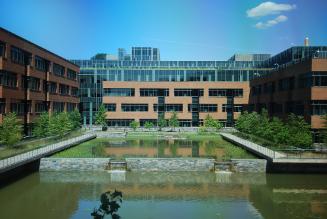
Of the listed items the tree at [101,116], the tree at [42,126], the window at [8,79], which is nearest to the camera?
the window at [8,79]

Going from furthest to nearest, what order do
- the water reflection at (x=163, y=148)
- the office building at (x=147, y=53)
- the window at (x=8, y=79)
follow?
the office building at (x=147, y=53) → the window at (x=8, y=79) → the water reflection at (x=163, y=148)

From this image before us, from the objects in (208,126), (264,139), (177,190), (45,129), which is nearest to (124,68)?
(208,126)

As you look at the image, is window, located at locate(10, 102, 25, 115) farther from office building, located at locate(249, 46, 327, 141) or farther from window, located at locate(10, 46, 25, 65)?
office building, located at locate(249, 46, 327, 141)

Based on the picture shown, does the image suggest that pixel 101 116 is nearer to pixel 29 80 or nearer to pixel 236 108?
pixel 29 80

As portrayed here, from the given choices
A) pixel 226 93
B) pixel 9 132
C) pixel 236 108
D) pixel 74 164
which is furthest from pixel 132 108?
pixel 74 164

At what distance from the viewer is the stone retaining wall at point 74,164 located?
41.9 meters

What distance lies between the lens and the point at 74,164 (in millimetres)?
42250

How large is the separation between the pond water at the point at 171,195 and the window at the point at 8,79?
17.1 metres

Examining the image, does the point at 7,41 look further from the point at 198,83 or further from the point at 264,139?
the point at 198,83

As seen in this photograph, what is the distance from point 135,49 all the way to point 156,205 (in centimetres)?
17320

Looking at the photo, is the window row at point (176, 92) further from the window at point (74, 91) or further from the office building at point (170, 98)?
the window at point (74, 91)

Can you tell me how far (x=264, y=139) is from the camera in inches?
2436

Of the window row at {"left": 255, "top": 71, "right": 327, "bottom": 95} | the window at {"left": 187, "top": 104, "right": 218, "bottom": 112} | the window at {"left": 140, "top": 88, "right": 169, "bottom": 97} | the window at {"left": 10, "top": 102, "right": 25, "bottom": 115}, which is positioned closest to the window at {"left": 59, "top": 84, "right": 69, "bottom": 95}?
the window at {"left": 140, "top": 88, "right": 169, "bottom": 97}

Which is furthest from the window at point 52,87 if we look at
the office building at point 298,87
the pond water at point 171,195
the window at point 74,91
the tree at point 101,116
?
the office building at point 298,87
